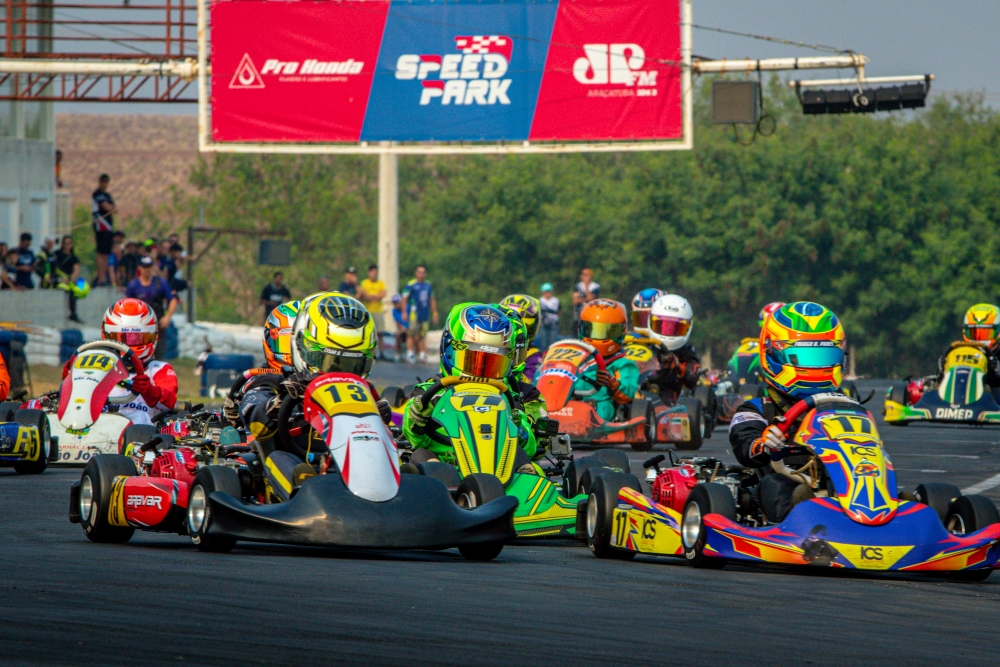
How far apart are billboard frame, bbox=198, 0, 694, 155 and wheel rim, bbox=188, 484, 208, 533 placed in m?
22.2

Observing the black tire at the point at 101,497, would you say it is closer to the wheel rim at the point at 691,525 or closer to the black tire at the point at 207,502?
the black tire at the point at 207,502

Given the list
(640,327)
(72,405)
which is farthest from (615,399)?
(72,405)

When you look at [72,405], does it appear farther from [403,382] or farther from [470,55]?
[470,55]

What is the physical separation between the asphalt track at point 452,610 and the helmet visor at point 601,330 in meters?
8.77

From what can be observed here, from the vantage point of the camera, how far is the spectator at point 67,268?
95.1ft

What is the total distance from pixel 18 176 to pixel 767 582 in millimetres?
29718

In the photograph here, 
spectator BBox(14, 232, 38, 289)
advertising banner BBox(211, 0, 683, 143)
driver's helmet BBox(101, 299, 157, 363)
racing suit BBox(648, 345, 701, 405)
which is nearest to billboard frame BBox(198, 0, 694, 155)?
advertising banner BBox(211, 0, 683, 143)

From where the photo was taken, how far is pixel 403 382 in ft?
Answer: 92.4

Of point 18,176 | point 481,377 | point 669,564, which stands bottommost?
point 669,564

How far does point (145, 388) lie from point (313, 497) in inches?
246

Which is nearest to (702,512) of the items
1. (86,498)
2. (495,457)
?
(495,457)

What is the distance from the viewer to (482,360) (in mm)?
10688

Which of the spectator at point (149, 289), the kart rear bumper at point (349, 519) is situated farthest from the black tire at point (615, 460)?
the spectator at point (149, 289)

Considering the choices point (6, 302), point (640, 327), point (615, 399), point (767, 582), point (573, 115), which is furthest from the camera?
point (573, 115)
